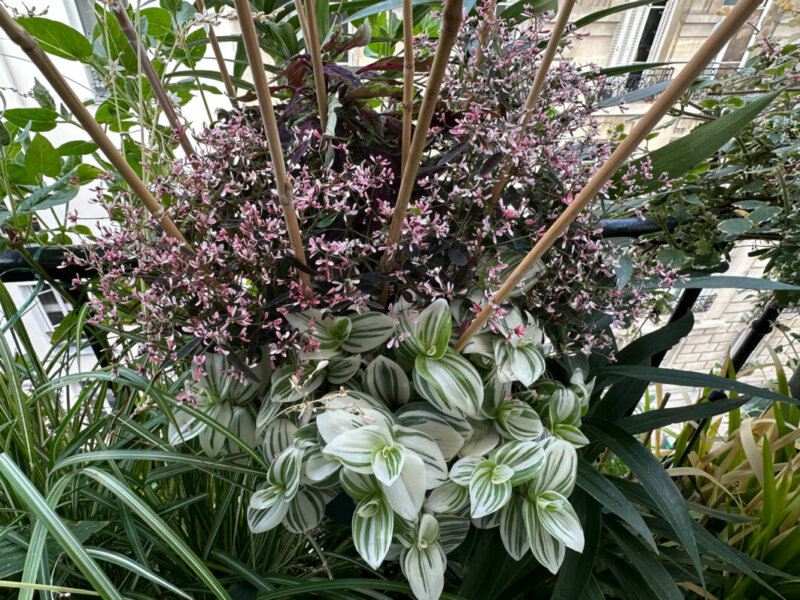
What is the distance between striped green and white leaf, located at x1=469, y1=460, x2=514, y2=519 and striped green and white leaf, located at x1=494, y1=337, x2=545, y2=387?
0.07 m

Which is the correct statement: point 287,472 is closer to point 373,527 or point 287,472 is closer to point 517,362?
point 373,527

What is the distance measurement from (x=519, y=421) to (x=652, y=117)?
0.25 m

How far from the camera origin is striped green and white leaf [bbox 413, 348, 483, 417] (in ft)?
1.27

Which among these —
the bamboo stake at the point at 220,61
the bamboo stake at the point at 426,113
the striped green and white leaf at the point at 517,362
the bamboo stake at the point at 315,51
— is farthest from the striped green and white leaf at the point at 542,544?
the bamboo stake at the point at 220,61

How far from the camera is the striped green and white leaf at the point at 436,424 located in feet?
1.36

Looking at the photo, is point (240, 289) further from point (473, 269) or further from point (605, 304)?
point (605, 304)

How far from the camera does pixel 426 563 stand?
408mm

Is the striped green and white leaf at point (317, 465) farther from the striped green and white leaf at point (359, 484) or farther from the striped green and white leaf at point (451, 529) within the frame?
the striped green and white leaf at point (451, 529)

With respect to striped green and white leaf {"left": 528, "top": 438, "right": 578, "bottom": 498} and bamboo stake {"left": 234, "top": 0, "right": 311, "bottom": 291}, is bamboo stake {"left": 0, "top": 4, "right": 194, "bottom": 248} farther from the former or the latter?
striped green and white leaf {"left": 528, "top": 438, "right": 578, "bottom": 498}

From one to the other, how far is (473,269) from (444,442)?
144 millimetres

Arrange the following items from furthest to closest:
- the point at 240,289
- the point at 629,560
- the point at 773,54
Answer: the point at 773,54
the point at 629,560
the point at 240,289

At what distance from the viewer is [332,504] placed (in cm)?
49

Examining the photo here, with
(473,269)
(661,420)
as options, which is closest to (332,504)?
(473,269)

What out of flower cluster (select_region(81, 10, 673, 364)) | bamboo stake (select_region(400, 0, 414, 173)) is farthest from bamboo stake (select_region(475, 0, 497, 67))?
bamboo stake (select_region(400, 0, 414, 173))
